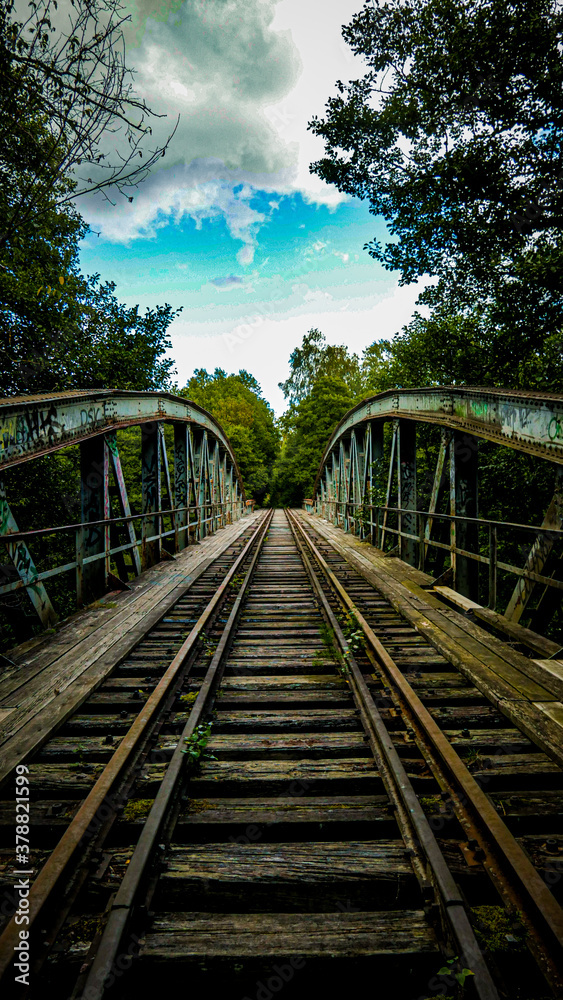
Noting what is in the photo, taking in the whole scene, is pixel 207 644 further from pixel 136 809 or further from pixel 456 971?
pixel 456 971

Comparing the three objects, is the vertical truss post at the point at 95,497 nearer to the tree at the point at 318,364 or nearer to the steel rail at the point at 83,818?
the steel rail at the point at 83,818

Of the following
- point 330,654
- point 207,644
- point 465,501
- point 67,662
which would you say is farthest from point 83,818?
point 465,501

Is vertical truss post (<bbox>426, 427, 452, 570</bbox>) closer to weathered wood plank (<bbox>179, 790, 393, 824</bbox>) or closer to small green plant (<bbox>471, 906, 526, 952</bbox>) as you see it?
weathered wood plank (<bbox>179, 790, 393, 824</bbox>)

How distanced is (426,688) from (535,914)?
190cm

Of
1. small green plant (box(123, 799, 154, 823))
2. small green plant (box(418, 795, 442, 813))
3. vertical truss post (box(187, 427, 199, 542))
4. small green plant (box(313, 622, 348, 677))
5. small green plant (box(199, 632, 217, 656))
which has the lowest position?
small green plant (box(418, 795, 442, 813))

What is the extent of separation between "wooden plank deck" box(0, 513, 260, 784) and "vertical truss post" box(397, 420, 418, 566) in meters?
4.62

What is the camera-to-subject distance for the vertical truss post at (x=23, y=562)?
4.16m

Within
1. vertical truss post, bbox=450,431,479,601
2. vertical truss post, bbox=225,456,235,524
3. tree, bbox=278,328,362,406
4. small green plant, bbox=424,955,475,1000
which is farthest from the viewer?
tree, bbox=278,328,362,406

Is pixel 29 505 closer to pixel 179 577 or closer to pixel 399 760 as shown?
pixel 179 577

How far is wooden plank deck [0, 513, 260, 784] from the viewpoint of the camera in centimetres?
301

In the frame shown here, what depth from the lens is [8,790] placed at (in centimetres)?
249

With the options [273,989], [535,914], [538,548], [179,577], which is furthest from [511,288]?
[273,989]

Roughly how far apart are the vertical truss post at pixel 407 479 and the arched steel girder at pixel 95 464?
4.79 meters

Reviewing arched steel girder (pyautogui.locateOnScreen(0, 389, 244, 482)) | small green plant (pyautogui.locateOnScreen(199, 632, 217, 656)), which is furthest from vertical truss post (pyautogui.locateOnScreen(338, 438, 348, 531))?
small green plant (pyautogui.locateOnScreen(199, 632, 217, 656))
